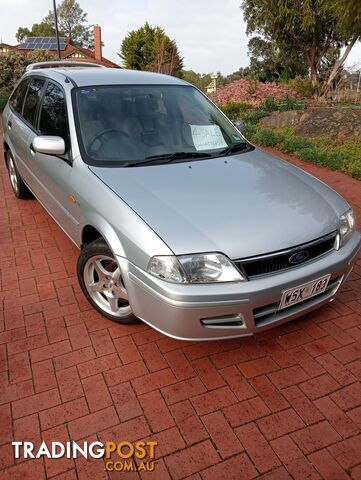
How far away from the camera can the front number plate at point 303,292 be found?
7.82 ft

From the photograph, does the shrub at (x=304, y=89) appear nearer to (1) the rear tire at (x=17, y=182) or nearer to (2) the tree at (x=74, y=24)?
(1) the rear tire at (x=17, y=182)

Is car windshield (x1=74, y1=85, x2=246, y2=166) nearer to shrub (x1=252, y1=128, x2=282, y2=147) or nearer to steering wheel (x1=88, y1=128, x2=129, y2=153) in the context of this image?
steering wheel (x1=88, y1=128, x2=129, y2=153)

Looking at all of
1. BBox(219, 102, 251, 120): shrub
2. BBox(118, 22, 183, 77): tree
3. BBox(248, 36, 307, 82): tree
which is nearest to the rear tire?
BBox(219, 102, 251, 120): shrub

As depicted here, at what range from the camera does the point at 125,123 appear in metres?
3.19

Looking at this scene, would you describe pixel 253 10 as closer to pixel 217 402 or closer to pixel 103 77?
pixel 103 77

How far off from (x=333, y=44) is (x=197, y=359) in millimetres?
26158

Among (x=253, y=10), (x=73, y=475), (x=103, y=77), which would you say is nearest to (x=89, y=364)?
(x=73, y=475)

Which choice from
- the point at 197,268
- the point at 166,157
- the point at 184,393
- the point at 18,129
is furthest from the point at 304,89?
the point at 184,393

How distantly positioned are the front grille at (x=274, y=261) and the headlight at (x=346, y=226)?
266 millimetres

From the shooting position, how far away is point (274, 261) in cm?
234

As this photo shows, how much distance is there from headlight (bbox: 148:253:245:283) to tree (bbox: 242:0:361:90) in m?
18.3

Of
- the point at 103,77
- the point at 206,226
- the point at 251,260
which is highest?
the point at 103,77

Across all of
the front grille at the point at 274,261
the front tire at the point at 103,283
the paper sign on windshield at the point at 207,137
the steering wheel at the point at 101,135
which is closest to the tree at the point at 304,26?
the paper sign on windshield at the point at 207,137

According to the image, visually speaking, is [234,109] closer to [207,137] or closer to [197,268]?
[207,137]
